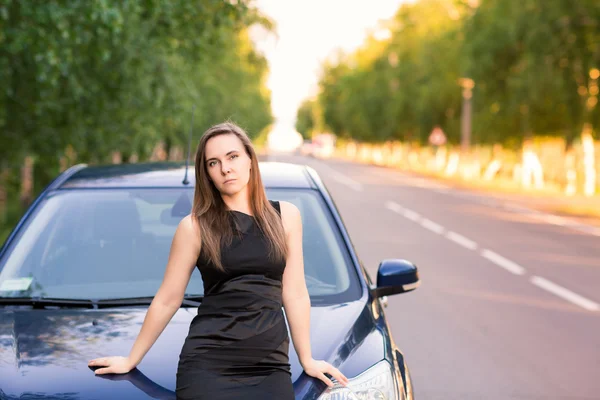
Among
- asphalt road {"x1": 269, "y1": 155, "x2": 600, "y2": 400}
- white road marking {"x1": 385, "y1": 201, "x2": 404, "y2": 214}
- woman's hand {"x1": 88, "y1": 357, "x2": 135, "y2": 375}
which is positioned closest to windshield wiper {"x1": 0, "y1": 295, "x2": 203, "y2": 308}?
woman's hand {"x1": 88, "y1": 357, "x2": 135, "y2": 375}

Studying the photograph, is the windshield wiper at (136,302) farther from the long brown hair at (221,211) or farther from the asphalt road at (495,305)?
the asphalt road at (495,305)

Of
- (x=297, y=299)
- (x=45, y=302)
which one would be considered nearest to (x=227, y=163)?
(x=297, y=299)

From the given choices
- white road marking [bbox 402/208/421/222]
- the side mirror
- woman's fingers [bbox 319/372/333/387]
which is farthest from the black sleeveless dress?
white road marking [bbox 402/208/421/222]

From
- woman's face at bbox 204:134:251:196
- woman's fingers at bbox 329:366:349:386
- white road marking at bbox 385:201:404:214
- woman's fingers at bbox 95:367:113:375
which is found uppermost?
woman's face at bbox 204:134:251:196

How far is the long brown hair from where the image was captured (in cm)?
291

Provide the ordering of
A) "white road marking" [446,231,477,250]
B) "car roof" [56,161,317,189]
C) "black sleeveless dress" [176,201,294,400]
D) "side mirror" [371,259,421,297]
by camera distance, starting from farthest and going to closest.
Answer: "white road marking" [446,231,477,250] < "car roof" [56,161,317,189] < "side mirror" [371,259,421,297] < "black sleeveless dress" [176,201,294,400]

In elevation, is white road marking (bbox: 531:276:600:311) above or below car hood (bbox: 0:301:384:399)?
below

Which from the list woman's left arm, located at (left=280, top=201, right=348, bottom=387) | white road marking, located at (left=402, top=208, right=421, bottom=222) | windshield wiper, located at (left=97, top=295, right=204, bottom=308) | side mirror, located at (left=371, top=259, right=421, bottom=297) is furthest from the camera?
white road marking, located at (left=402, top=208, right=421, bottom=222)

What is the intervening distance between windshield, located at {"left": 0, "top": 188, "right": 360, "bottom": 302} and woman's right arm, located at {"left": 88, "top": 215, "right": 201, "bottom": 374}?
3.06 feet

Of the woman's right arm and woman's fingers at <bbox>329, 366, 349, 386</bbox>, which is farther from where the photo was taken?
woman's fingers at <bbox>329, 366, 349, 386</bbox>

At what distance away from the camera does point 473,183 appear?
4544 cm

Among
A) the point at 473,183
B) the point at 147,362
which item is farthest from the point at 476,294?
the point at 473,183

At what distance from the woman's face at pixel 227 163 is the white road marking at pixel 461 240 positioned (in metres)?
13.7

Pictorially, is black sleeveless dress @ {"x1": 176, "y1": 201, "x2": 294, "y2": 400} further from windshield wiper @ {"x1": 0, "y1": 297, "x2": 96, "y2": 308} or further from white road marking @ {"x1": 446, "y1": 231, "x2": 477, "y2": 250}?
white road marking @ {"x1": 446, "y1": 231, "x2": 477, "y2": 250}
